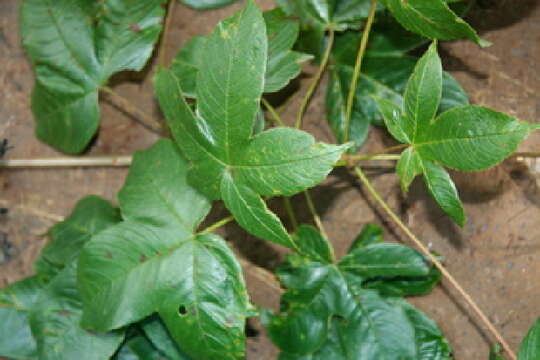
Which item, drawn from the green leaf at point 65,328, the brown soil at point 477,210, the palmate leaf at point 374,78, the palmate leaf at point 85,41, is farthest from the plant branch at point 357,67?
the green leaf at point 65,328

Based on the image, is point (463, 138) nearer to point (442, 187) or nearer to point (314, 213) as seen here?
point (442, 187)

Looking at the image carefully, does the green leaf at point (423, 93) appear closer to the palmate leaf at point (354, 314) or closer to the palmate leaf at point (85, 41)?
the palmate leaf at point (354, 314)

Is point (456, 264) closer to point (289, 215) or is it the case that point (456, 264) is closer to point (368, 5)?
point (289, 215)

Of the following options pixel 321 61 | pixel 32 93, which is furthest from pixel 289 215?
pixel 32 93

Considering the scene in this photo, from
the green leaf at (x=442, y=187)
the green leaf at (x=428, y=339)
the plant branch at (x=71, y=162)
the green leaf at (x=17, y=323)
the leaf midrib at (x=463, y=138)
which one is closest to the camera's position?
the leaf midrib at (x=463, y=138)

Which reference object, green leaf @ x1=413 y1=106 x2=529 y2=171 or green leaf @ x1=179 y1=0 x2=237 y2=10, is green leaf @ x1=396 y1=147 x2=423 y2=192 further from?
green leaf @ x1=179 y1=0 x2=237 y2=10

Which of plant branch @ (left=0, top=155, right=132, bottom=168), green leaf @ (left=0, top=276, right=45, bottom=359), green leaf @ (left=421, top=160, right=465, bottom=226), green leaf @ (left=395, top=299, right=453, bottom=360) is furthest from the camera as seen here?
plant branch @ (left=0, top=155, right=132, bottom=168)

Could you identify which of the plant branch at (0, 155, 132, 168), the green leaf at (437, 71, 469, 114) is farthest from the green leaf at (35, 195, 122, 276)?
the green leaf at (437, 71, 469, 114)
